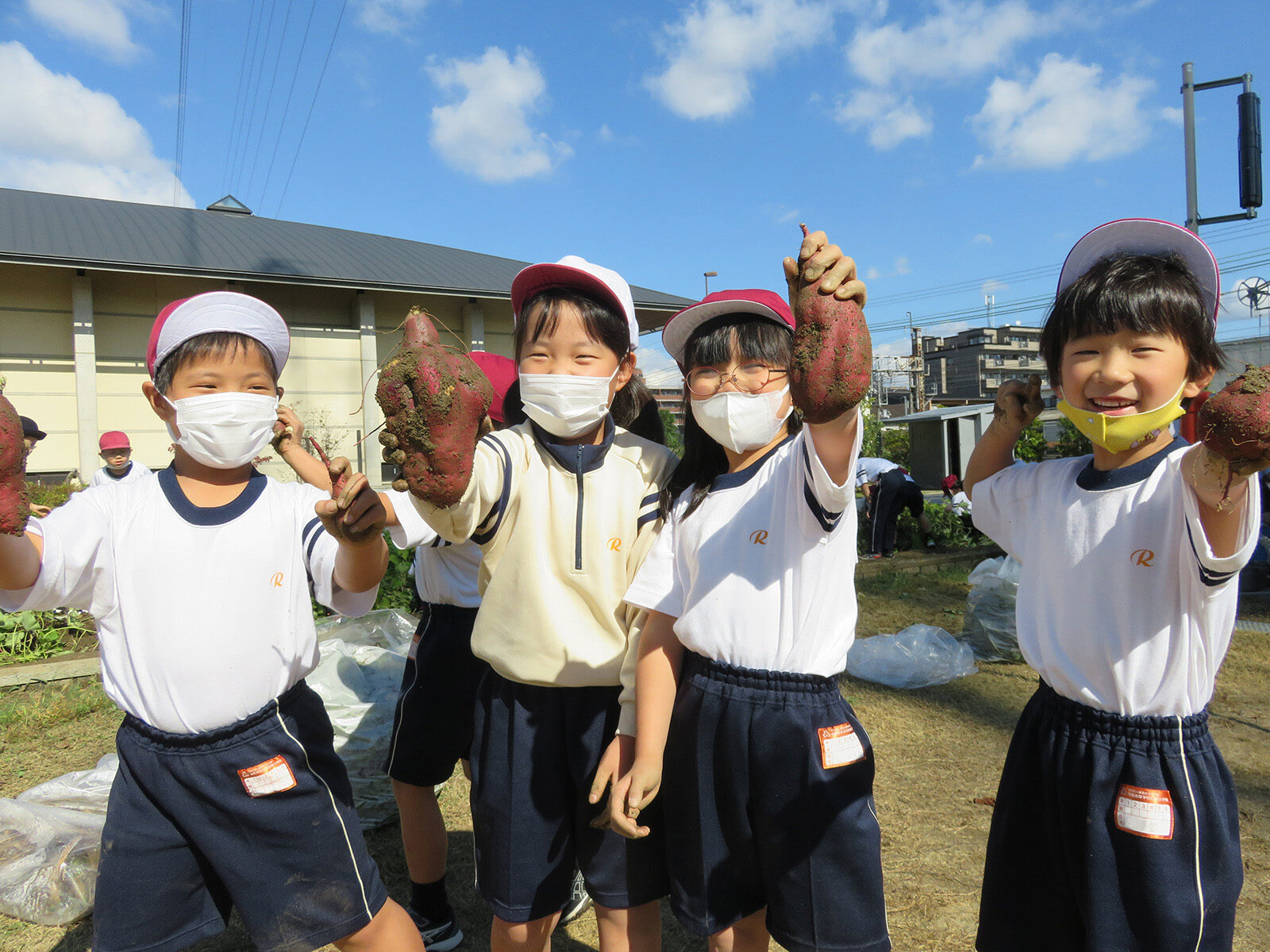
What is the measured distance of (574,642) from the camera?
1.72 m

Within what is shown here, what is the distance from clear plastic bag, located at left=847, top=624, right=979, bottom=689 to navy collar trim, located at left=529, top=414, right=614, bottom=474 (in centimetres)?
353

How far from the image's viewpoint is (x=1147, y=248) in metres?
1.64

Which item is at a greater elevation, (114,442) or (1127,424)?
(114,442)

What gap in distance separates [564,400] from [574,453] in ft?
0.47

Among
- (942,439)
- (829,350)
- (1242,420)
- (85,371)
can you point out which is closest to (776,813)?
(829,350)

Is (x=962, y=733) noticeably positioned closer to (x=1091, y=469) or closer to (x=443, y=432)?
(x=1091, y=469)

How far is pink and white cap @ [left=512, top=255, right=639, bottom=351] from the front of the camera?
179 cm

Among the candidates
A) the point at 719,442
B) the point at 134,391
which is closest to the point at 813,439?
the point at 719,442

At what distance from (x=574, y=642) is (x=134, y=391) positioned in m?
12.7

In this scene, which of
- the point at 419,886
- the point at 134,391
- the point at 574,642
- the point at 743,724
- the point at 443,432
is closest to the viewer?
the point at 443,432

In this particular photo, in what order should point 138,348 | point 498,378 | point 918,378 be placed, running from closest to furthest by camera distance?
point 498,378, point 138,348, point 918,378

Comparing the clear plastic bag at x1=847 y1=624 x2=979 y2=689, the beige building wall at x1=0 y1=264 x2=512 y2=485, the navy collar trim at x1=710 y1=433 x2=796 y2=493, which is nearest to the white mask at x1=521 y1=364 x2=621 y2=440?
the navy collar trim at x1=710 y1=433 x2=796 y2=493

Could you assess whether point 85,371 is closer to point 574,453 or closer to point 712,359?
point 574,453

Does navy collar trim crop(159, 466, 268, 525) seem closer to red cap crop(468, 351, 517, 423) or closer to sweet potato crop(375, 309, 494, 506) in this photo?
sweet potato crop(375, 309, 494, 506)
